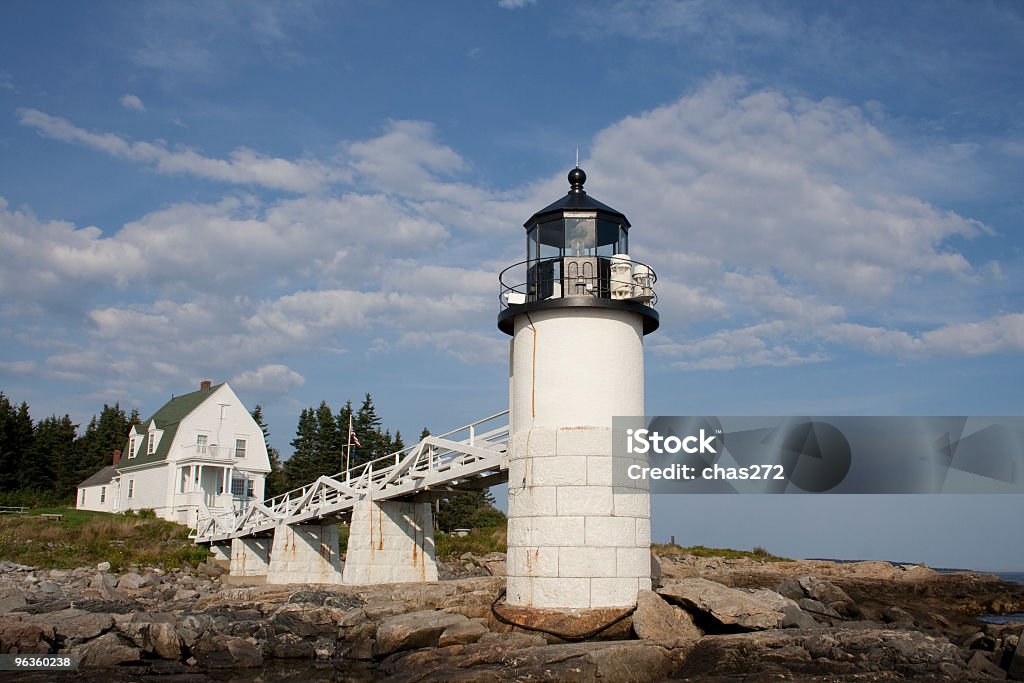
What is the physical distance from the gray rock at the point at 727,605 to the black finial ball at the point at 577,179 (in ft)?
28.9

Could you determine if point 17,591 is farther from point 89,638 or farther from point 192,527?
point 192,527

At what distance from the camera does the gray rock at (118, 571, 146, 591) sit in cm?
2967

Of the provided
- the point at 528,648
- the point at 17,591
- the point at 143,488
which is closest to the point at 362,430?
the point at 143,488

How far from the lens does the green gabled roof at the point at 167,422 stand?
49500mm

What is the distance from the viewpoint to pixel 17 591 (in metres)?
26.3

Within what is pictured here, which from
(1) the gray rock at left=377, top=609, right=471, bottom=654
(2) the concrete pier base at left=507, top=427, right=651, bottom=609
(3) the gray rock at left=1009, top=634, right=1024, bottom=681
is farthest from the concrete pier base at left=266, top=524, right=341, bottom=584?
(3) the gray rock at left=1009, top=634, right=1024, bottom=681

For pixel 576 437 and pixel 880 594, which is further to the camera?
pixel 880 594

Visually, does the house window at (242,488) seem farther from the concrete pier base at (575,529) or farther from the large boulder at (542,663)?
the large boulder at (542,663)

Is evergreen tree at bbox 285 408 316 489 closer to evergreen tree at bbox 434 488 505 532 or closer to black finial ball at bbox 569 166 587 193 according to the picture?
evergreen tree at bbox 434 488 505 532

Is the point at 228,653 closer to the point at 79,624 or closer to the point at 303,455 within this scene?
the point at 79,624

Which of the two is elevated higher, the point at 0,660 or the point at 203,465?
the point at 203,465

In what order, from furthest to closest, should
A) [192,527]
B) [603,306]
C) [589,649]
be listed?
[192,527], [603,306], [589,649]

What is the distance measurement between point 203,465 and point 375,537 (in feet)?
86.5

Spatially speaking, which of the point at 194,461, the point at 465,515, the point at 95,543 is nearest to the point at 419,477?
the point at 95,543
